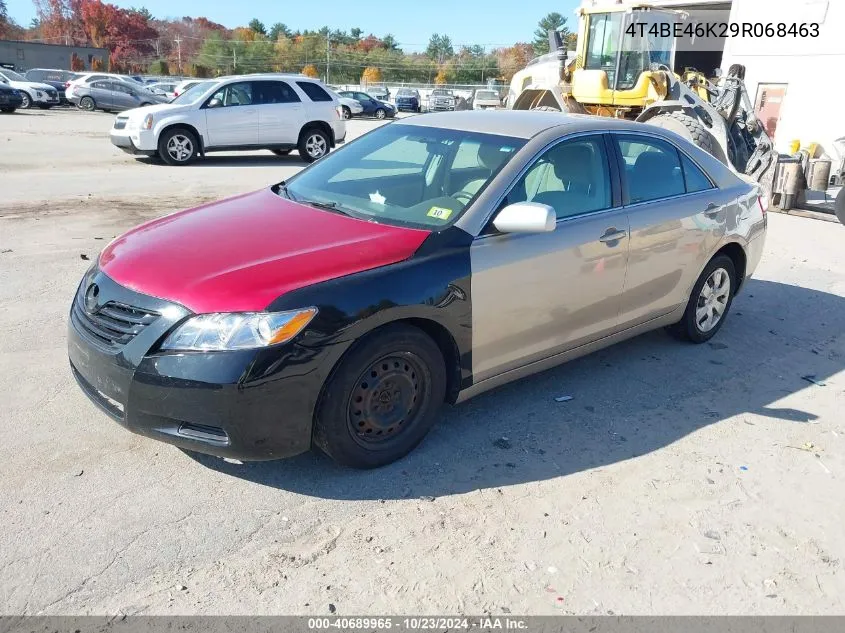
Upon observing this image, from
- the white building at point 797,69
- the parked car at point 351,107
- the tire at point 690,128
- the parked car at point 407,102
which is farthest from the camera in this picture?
the parked car at point 407,102

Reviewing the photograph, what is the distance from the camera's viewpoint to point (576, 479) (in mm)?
3615

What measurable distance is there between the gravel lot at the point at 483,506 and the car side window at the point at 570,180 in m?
1.20

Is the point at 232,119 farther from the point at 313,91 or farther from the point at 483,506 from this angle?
the point at 483,506

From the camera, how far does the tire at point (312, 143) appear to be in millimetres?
15391

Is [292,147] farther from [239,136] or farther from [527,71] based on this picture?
[527,71]

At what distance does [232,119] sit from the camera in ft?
47.1

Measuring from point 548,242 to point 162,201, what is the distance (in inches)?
316

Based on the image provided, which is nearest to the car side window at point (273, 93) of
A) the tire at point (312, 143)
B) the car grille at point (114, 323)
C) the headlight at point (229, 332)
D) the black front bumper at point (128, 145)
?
the tire at point (312, 143)

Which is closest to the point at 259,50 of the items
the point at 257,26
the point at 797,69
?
the point at 257,26

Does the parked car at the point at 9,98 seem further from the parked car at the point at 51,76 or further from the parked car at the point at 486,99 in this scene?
the parked car at the point at 486,99

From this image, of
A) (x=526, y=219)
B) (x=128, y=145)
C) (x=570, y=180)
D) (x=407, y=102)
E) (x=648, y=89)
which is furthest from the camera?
(x=407, y=102)

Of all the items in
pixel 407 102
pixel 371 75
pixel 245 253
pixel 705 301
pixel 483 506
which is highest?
pixel 371 75

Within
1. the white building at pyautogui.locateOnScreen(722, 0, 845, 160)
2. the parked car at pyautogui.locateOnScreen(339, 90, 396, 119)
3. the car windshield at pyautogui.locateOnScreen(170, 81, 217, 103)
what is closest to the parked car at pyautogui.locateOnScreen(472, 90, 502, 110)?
the parked car at pyautogui.locateOnScreen(339, 90, 396, 119)

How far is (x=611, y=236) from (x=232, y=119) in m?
11.7
